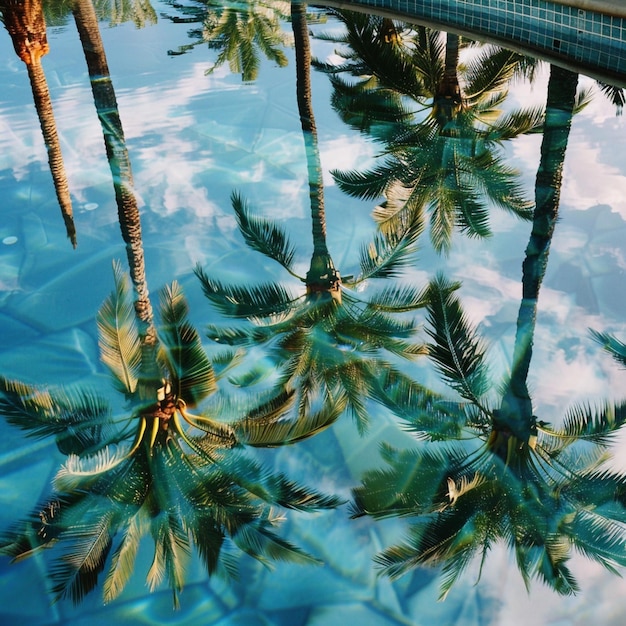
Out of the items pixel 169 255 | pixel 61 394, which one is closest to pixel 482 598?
pixel 61 394

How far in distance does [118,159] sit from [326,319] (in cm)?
377

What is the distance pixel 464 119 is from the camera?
28.1 feet

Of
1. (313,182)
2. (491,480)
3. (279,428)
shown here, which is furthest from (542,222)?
(279,428)

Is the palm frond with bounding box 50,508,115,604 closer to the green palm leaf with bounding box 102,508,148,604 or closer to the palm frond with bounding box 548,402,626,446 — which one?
the green palm leaf with bounding box 102,508,148,604

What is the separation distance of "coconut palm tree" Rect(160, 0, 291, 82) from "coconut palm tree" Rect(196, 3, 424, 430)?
474 centimetres

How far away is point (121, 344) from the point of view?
5.19m

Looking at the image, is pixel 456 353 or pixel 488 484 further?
pixel 456 353

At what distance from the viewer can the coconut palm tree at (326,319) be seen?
5.38 metres

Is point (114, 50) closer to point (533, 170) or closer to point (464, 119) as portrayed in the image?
point (464, 119)

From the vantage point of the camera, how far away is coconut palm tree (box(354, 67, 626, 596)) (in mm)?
4145

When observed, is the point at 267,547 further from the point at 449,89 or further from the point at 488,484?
the point at 449,89

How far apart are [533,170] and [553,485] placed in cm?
413

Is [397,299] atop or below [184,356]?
below

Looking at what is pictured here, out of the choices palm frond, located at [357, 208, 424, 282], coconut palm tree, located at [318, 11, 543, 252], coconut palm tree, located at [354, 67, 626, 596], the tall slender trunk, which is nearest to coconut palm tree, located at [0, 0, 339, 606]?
coconut palm tree, located at [354, 67, 626, 596]
